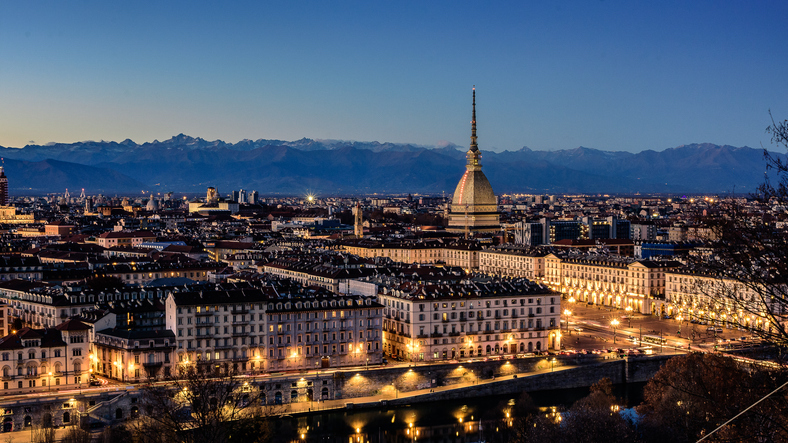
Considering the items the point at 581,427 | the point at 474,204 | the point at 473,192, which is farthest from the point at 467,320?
the point at 473,192

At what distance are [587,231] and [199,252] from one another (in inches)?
2164

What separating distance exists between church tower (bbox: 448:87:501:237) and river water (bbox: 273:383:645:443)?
86.0 m

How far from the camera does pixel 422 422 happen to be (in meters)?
42.2

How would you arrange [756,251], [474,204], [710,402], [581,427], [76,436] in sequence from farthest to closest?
[474,204] < [76,436] < [581,427] < [710,402] < [756,251]

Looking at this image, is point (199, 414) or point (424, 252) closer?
point (199, 414)

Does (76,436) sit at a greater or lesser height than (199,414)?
lesser

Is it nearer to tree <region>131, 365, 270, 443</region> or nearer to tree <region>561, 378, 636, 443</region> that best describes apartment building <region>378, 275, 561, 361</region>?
tree <region>131, 365, 270, 443</region>

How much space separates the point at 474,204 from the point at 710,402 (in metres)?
118

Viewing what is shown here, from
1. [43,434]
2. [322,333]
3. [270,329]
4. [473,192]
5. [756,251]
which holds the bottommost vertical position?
[43,434]

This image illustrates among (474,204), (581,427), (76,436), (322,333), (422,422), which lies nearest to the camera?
(581,427)

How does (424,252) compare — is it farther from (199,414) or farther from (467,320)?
(199,414)

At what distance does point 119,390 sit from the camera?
4069 centimetres

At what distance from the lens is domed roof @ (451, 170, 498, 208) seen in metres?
134

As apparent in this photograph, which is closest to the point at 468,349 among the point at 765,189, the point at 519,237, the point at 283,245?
the point at 765,189
